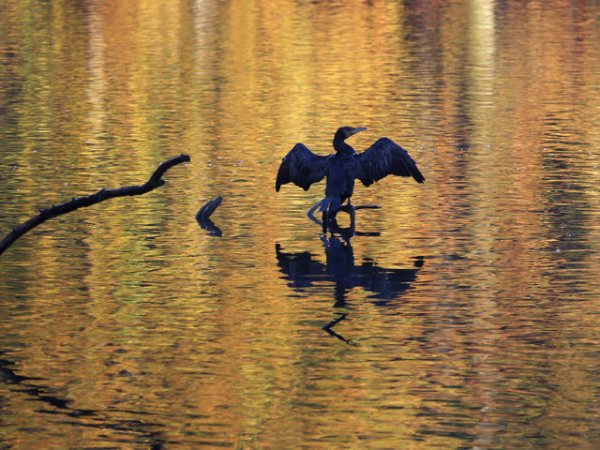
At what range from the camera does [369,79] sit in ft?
116

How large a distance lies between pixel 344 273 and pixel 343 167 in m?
2.92

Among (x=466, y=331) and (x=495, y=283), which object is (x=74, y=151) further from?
(x=466, y=331)

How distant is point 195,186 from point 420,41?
24.1 metres

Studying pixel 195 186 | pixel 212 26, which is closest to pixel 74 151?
pixel 195 186

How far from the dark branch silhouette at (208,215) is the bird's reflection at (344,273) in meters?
1.38

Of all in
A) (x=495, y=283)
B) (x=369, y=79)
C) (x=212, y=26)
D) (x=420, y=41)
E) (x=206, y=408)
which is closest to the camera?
(x=206, y=408)

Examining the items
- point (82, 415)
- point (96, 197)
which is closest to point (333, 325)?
point (96, 197)

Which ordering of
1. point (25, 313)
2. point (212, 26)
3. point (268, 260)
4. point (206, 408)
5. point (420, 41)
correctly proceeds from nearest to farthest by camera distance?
point (206, 408)
point (25, 313)
point (268, 260)
point (420, 41)
point (212, 26)

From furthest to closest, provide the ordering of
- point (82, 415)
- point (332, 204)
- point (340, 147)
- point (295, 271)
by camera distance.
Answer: point (340, 147) → point (332, 204) → point (295, 271) → point (82, 415)

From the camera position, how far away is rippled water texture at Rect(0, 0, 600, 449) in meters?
11.5

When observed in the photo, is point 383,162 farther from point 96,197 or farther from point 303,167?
point 96,197

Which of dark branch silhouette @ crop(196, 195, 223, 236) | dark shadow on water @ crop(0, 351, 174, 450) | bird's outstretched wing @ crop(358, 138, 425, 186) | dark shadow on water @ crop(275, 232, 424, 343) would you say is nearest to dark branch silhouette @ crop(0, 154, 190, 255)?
dark shadow on water @ crop(0, 351, 174, 450)

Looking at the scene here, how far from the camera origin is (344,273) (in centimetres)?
1633

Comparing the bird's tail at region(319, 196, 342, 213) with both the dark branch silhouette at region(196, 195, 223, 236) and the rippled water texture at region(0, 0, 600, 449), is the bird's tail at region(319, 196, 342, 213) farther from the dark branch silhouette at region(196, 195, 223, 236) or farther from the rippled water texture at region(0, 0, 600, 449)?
the dark branch silhouette at region(196, 195, 223, 236)
